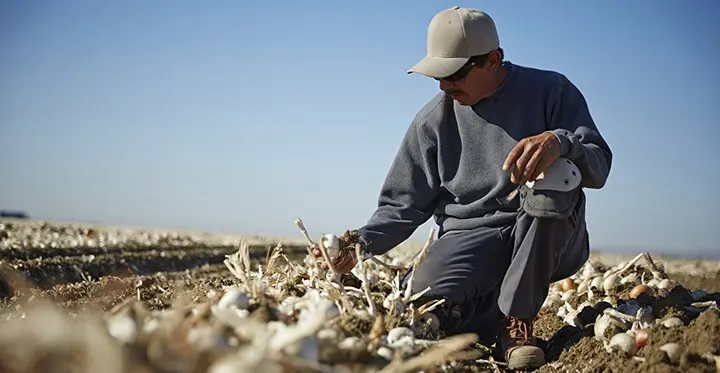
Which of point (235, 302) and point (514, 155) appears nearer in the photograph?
point (235, 302)

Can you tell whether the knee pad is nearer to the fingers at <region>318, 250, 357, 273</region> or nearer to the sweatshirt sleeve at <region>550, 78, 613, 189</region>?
the sweatshirt sleeve at <region>550, 78, 613, 189</region>

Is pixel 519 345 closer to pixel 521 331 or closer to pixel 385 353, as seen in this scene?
pixel 521 331

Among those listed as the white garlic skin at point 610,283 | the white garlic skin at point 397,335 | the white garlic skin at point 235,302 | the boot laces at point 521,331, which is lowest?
the white garlic skin at point 610,283

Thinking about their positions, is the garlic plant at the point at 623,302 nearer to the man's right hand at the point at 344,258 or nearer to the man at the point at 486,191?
the man at the point at 486,191

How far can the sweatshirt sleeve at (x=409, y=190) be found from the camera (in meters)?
3.62

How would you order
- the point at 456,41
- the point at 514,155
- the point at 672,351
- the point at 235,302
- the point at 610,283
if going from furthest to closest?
the point at 610,283 < the point at 456,41 < the point at 514,155 < the point at 672,351 < the point at 235,302

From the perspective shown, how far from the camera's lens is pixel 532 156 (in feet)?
8.98

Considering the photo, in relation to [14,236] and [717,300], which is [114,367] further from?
[14,236]

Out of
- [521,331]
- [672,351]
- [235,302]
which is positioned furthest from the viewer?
[521,331]

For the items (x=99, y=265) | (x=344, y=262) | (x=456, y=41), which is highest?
(x=456, y=41)

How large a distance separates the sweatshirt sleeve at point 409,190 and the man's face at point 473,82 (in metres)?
0.32

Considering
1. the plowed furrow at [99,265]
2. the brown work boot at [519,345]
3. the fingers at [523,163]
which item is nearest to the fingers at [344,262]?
the brown work boot at [519,345]

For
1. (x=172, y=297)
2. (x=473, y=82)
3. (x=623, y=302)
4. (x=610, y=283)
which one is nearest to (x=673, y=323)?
(x=623, y=302)

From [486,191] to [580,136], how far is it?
1.79 feet
